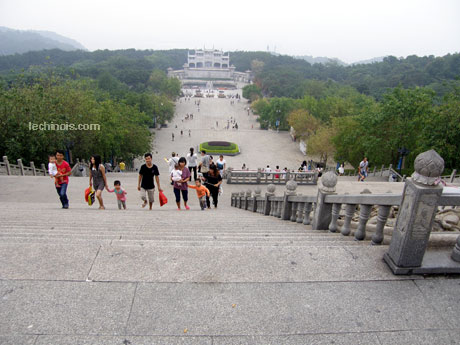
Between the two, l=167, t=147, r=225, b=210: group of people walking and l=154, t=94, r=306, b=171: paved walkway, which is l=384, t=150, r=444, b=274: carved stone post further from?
l=154, t=94, r=306, b=171: paved walkway

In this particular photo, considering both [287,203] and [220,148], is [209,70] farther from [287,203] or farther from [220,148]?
[287,203]

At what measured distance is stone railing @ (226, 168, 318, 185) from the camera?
611 inches

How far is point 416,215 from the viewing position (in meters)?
3.46

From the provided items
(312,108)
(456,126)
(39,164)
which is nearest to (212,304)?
(39,164)

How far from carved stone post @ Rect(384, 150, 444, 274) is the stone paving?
21 cm

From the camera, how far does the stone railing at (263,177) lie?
50.9ft

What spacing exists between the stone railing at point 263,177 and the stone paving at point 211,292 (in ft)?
35.0

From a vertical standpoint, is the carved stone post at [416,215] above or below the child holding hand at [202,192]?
above

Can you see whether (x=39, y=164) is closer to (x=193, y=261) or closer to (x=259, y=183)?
(x=259, y=183)

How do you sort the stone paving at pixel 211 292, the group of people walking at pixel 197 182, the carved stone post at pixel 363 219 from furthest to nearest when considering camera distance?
the group of people walking at pixel 197 182 < the carved stone post at pixel 363 219 < the stone paving at pixel 211 292

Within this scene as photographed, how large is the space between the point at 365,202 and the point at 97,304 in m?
3.50

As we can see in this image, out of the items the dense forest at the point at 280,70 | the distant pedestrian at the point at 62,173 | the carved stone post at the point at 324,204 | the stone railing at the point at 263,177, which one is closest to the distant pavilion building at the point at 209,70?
the dense forest at the point at 280,70

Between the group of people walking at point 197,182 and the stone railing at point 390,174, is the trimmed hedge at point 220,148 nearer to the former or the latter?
the stone railing at point 390,174

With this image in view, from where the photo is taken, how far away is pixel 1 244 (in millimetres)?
4078
